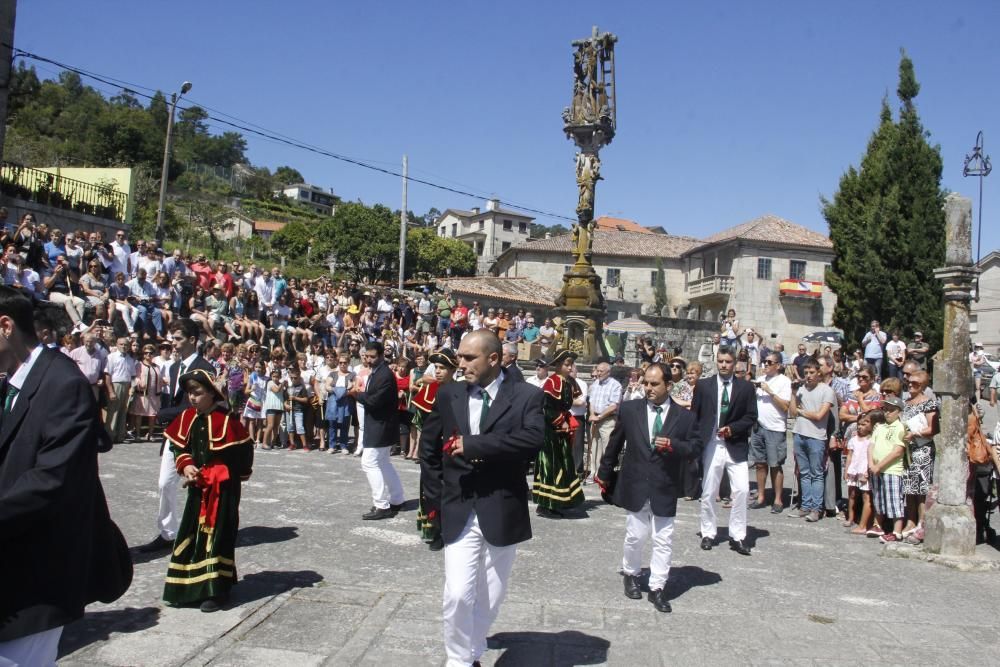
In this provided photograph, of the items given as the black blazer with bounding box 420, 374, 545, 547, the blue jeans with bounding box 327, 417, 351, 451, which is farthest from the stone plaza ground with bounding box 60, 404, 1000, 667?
the blue jeans with bounding box 327, 417, 351, 451

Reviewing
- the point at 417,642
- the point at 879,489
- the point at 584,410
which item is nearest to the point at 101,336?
the point at 584,410

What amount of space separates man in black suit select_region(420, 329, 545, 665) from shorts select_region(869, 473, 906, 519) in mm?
5901

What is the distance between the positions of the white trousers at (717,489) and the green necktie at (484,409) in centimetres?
401

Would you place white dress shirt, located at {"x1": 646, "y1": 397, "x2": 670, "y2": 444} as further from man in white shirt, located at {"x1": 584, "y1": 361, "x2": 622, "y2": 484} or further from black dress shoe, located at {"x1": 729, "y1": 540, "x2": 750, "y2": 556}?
man in white shirt, located at {"x1": 584, "y1": 361, "x2": 622, "y2": 484}

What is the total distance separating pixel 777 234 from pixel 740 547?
47.6 metres

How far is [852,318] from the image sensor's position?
30750 mm

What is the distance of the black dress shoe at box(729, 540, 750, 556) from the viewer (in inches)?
310

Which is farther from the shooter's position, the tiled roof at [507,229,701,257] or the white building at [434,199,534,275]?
the white building at [434,199,534,275]

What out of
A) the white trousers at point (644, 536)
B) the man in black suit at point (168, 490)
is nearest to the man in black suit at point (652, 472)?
the white trousers at point (644, 536)

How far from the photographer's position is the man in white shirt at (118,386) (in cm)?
1331

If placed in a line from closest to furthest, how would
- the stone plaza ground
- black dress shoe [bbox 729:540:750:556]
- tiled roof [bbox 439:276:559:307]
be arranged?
the stone plaza ground
black dress shoe [bbox 729:540:750:556]
tiled roof [bbox 439:276:559:307]

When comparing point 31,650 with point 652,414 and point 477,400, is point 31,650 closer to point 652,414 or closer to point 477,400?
point 477,400

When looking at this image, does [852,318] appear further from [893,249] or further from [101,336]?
[101,336]

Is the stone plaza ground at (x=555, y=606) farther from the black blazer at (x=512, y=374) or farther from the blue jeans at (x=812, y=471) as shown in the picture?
the black blazer at (x=512, y=374)
